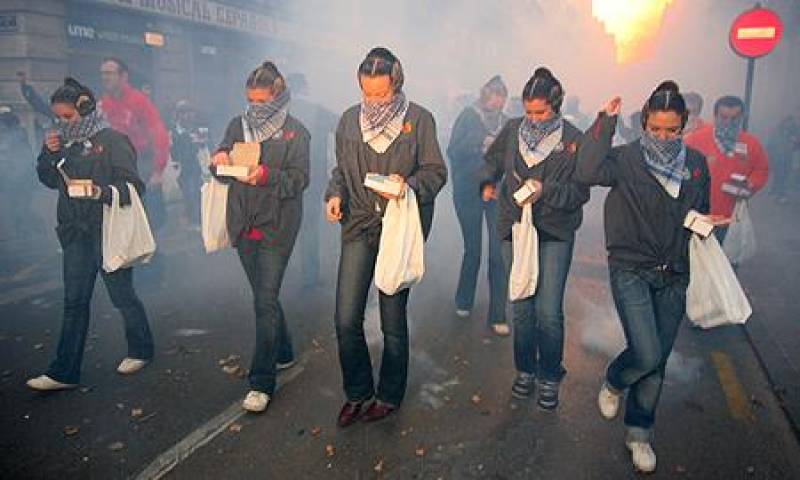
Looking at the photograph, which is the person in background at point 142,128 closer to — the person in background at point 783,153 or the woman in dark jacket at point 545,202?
the woman in dark jacket at point 545,202

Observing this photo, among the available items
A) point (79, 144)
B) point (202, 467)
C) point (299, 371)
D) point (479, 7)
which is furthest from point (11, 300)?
point (479, 7)

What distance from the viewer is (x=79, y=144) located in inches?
160

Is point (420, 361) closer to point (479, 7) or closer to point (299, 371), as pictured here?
point (299, 371)

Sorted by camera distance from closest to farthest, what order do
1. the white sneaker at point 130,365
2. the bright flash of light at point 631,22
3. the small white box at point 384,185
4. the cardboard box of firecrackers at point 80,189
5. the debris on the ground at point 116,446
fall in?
1. the small white box at point 384,185
2. the debris on the ground at point 116,446
3. the cardboard box of firecrackers at point 80,189
4. the white sneaker at point 130,365
5. the bright flash of light at point 631,22

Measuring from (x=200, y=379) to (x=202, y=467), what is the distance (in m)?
1.14

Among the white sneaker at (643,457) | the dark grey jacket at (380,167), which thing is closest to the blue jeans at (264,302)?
the dark grey jacket at (380,167)

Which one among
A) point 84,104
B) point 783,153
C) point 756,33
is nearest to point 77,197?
Result: point 84,104

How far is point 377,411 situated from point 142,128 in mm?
4283

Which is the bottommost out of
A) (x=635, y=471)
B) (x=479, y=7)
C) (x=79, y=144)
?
(x=635, y=471)

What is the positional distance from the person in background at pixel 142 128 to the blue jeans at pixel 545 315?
4.06 metres

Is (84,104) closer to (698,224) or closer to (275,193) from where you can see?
(275,193)

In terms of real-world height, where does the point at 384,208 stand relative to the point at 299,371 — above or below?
above

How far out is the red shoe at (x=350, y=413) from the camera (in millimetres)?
3616

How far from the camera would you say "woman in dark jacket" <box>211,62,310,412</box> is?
3752 millimetres
